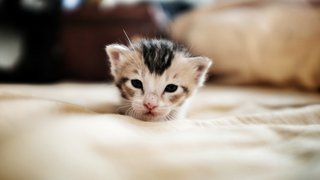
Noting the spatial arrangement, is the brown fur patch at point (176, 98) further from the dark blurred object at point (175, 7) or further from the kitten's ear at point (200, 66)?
the dark blurred object at point (175, 7)

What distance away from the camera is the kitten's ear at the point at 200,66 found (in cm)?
99

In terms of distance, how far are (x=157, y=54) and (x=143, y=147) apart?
0.34 metres

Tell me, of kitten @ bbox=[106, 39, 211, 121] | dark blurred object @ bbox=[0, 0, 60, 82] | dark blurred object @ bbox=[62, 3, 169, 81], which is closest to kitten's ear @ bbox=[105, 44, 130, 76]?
kitten @ bbox=[106, 39, 211, 121]

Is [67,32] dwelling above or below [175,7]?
below

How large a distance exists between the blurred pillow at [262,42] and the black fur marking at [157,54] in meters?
0.62

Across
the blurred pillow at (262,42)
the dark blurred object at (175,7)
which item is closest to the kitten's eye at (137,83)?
the blurred pillow at (262,42)

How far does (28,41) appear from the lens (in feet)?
4.89

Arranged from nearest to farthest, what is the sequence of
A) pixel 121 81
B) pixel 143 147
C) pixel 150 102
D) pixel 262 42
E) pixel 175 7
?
pixel 143 147
pixel 150 102
pixel 121 81
pixel 262 42
pixel 175 7

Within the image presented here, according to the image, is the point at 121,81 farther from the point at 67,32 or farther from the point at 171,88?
the point at 67,32

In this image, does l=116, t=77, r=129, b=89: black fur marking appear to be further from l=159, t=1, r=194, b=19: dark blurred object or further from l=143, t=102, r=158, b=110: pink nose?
l=159, t=1, r=194, b=19: dark blurred object

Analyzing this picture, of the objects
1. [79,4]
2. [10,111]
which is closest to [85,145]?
[10,111]

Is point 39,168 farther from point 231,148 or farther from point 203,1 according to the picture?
point 203,1

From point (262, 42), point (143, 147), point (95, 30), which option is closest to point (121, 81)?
point (143, 147)

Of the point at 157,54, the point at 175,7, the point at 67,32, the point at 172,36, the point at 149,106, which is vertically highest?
the point at 175,7
